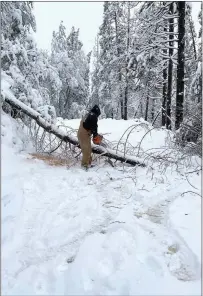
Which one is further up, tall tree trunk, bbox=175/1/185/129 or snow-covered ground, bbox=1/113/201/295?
tall tree trunk, bbox=175/1/185/129

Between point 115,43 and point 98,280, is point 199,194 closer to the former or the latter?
point 98,280

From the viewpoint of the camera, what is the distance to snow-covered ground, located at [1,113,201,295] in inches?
145

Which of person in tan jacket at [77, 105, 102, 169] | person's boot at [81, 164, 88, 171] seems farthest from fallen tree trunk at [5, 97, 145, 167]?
person's boot at [81, 164, 88, 171]

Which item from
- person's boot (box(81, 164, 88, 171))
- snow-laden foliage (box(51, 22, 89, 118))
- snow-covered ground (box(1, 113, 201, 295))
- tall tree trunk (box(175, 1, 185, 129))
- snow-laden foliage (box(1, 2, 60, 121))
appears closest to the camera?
snow-covered ground (box(1, 113, 201, 295))

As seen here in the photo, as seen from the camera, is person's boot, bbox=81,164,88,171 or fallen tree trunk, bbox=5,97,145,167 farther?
fallen tree trunk, bbox=5,97,145,167

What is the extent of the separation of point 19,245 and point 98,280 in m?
1.24

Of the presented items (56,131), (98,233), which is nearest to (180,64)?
(56,131)

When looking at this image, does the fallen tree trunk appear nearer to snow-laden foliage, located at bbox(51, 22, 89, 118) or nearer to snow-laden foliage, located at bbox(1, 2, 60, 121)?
snow-laden foliage, located at bbox(1, 2, 60, 121)

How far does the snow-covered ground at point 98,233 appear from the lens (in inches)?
145

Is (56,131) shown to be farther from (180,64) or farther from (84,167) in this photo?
(180,64)

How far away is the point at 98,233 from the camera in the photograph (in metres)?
4.82

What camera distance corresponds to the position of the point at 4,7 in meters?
10.0

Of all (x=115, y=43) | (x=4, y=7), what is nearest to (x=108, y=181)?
(x=4, y=7)

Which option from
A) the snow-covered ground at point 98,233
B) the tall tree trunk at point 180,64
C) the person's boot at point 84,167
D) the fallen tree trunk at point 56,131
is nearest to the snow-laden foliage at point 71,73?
the tall tree trunk at point 180,64
